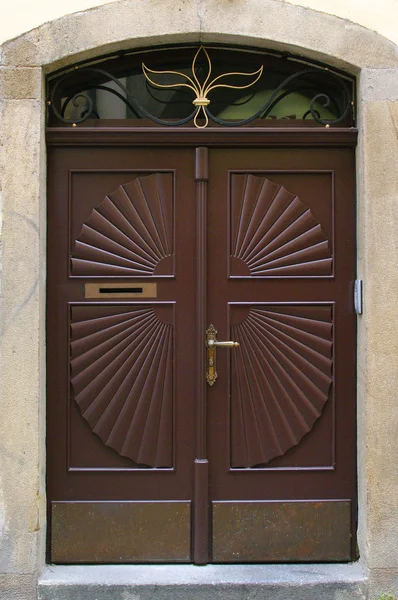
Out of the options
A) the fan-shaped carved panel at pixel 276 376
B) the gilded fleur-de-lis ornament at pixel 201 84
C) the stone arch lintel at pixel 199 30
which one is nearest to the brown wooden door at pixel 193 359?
the fan-shaped carved panel at pixel 276 376

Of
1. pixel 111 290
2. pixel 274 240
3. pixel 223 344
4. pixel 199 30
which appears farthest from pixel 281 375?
pixel 199 30

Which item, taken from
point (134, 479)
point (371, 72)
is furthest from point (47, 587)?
point (371, 72)

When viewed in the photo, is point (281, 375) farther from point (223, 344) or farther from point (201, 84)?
point (201, 84)

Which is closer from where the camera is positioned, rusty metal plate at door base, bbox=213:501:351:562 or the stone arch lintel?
the stone arch lintel

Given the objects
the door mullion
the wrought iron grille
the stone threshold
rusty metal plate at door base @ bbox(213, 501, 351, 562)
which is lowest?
the stone threshold

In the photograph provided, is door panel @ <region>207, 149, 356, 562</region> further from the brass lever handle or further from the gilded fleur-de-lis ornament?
the gilded fleur-de-lis ornament

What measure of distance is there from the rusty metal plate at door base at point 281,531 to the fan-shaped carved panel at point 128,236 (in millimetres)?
1614

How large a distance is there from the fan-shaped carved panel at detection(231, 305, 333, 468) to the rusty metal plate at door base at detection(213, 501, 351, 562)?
32 cm

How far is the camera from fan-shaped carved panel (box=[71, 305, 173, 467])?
5.03 m

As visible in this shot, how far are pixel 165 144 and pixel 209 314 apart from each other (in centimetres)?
112

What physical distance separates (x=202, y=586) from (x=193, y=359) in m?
1.38

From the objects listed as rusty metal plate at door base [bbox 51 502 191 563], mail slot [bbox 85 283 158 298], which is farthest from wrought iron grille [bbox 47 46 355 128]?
rusty metal plate at door base [bbox 51 502 191 563]

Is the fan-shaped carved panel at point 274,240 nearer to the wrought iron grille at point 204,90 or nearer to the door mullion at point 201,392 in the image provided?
the door mullion at point 201,392

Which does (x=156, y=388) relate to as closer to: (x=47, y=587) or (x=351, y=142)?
(x=47, y=587)
